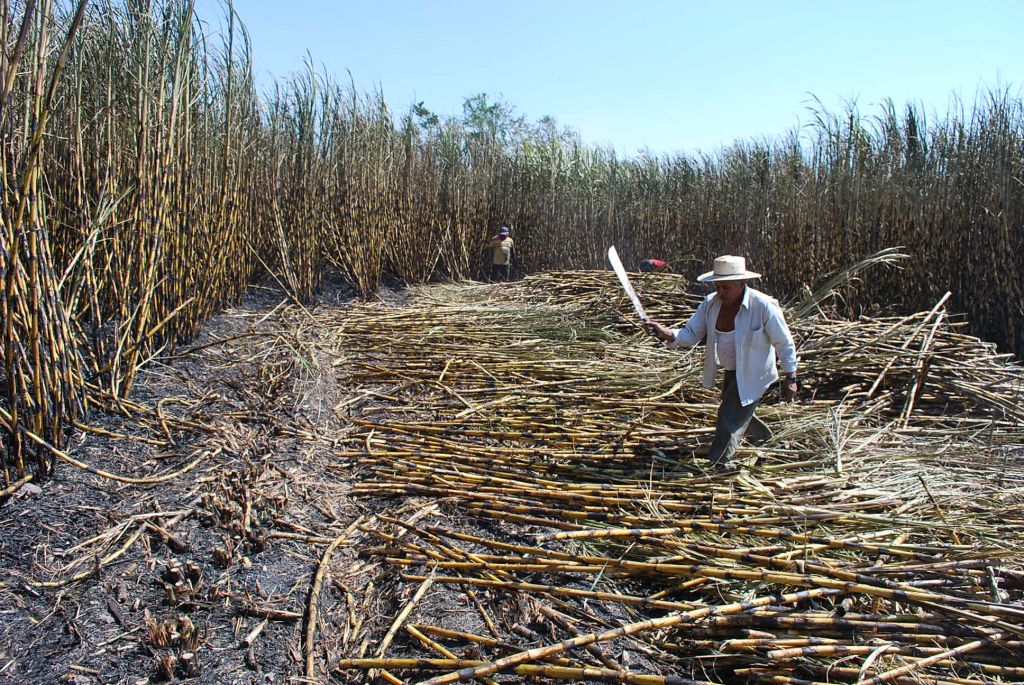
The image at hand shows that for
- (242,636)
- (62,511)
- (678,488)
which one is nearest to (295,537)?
(242,636)

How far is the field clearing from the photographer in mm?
1995

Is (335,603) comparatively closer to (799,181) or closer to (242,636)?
(242,636)

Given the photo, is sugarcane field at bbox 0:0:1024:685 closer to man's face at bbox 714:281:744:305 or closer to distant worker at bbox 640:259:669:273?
man's face at bbox 714:281:744:305

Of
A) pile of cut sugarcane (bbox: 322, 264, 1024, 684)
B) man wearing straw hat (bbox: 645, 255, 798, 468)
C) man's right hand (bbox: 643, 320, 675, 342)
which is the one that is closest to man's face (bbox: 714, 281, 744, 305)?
man wearing straw hat (bbox: 645, 255, 798, 468)

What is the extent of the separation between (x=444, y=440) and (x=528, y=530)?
0.95 meters

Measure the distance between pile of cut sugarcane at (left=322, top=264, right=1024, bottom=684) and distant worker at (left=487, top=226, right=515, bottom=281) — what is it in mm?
Result: 5524

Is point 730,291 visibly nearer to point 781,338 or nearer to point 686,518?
point 781,338

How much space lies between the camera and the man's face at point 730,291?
3297 millimetres

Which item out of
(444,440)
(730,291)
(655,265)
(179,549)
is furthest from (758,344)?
(655,265)

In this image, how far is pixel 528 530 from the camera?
9.10 feet

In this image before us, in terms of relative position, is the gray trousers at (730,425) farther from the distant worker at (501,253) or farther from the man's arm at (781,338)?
the distant worker at (501,253)

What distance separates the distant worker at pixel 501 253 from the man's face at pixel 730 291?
282 inches

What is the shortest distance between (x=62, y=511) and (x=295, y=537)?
0.81 m

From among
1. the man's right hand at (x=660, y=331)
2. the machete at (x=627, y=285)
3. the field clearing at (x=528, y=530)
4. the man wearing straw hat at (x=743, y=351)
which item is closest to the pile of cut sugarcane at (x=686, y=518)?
the field clearing at (x=528, y=530)
